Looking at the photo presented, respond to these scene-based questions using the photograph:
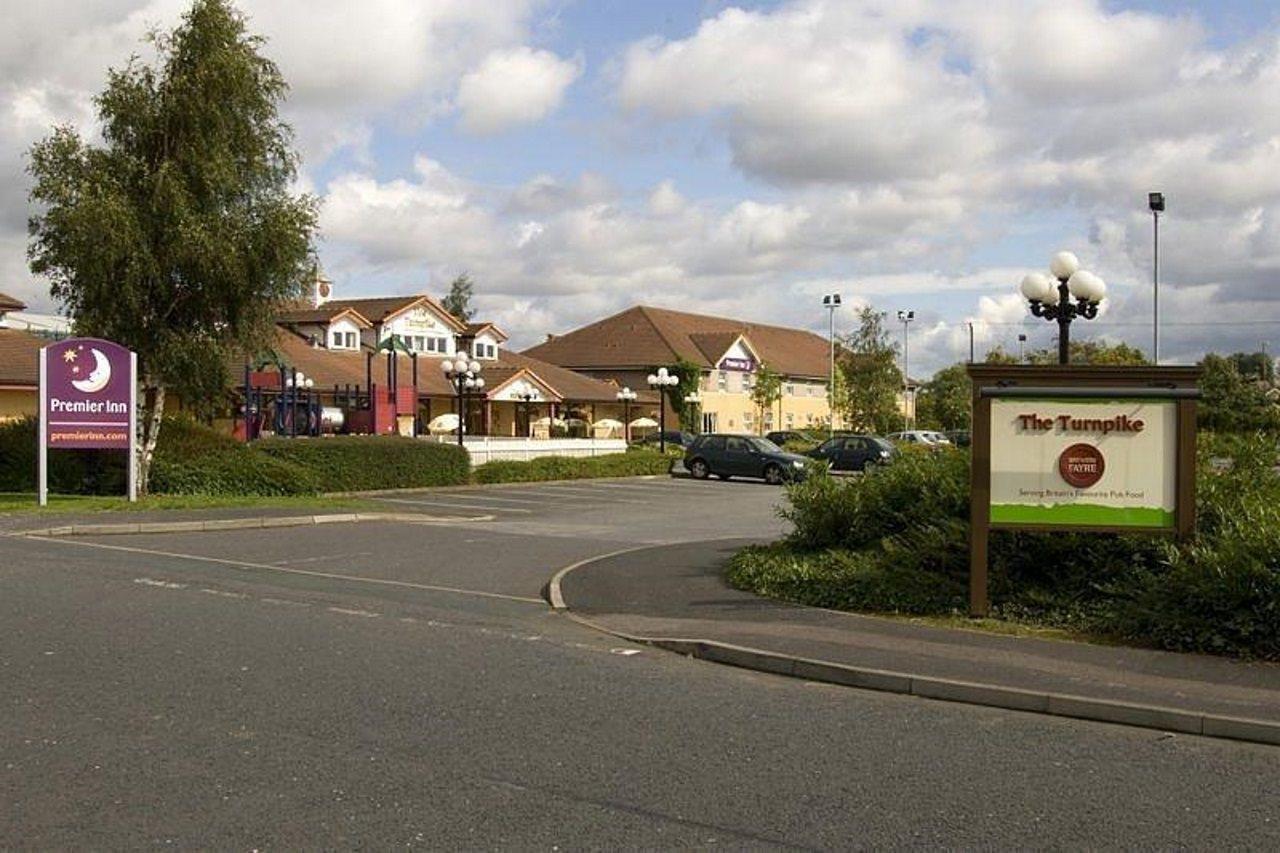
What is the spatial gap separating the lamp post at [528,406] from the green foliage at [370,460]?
2335 cm

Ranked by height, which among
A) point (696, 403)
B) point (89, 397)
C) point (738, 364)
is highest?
point (738, 364)

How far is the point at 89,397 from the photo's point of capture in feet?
77.5

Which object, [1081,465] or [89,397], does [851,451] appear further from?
[1081,465]


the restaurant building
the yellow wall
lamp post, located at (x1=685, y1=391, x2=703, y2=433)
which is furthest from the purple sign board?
the yellow wall

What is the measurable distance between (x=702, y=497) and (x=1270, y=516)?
21638 mm

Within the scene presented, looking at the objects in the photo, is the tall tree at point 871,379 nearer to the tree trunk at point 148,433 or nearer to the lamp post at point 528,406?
the lamp post at point 528,406

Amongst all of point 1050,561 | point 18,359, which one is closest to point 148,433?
point 18,359

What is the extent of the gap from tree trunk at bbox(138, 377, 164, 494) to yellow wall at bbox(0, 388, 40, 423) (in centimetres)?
1067

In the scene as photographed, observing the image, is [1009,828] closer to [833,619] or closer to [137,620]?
[833,619]

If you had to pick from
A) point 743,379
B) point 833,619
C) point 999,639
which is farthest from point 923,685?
point 743,379

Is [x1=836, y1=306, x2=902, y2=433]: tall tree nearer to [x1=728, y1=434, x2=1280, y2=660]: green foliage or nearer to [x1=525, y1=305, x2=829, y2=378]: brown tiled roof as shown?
[x1=525, y1=305, x2=829, y2=378]: brown tiled roof

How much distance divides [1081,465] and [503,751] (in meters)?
6.51

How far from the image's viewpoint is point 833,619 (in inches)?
447

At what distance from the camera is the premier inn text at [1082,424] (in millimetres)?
11273
